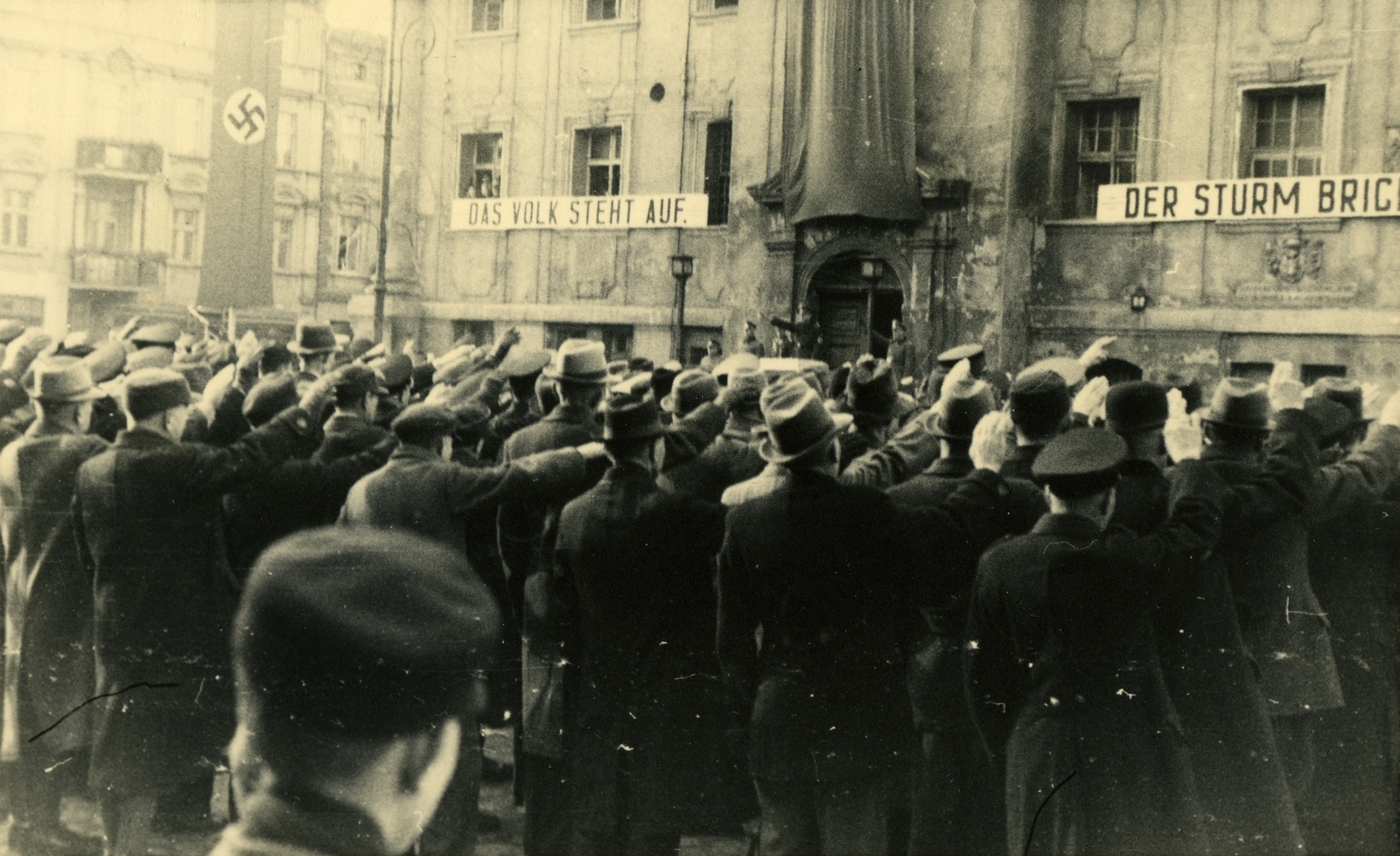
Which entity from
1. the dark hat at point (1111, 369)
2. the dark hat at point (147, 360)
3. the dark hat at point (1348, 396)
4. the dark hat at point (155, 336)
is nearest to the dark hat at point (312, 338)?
the dark hat at point (155, 336)

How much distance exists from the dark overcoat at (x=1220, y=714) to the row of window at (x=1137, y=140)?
13.3 metres

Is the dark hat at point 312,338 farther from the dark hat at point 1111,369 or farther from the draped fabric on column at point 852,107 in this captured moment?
the draped fabric on column at point 852,107

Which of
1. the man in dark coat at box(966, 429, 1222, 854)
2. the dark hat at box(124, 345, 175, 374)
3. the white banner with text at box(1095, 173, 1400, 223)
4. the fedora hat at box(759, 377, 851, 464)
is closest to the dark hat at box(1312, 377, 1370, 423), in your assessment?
the man in dark coat at box(966, 429, 1222, 854)

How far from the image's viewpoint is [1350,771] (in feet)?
16.8

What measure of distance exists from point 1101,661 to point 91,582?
4.22 metres

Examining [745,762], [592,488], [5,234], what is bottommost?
[745,762]

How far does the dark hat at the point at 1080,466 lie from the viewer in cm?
395

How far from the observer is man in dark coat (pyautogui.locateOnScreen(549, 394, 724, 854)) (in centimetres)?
482

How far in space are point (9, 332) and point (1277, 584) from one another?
7.49 meters

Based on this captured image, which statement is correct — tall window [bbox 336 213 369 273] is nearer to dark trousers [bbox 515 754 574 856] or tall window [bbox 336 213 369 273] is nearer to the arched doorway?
the arched doorway

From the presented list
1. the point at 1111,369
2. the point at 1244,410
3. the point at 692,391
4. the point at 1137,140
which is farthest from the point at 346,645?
the point at 1137,140

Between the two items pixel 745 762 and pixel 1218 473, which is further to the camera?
pixel 745 762

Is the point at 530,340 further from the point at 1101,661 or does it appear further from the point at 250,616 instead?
the point at 1101,661

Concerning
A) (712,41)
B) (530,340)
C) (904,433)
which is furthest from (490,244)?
(904,433)
